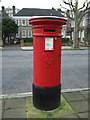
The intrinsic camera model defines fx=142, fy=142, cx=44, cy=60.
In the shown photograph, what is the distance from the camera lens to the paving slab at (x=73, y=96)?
348 centimetres

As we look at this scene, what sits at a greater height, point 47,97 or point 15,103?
point 47,97

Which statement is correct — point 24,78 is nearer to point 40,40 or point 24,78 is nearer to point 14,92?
point 14,92

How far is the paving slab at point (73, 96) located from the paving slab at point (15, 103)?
3.52ft

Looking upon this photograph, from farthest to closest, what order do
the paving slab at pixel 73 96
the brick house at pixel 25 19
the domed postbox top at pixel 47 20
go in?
the brick house at pixel 25 19
the paving slab at pixel 73 96
the domed postbox top at pixel 47 20

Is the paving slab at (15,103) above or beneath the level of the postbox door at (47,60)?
beneath

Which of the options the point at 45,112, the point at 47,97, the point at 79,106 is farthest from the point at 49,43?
the point at 79,106

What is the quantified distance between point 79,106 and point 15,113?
4.52 ft

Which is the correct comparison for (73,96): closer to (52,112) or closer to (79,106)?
(79,106)

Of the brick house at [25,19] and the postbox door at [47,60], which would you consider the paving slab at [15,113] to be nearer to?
the postbox door at [47,60]

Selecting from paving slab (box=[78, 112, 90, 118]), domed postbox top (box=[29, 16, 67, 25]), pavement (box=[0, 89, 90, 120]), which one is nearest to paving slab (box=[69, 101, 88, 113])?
pavement (box=[0, 89, 90, 120])

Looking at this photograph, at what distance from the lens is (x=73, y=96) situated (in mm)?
3592

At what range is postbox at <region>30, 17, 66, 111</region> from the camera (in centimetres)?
271

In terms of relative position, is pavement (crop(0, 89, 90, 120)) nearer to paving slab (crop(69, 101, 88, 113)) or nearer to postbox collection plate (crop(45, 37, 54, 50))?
paving slab (crop(69, 101, 88, 113))

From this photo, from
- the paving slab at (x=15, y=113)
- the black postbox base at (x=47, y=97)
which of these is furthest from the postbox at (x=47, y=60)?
the paving slab at (x=15, y=113)
